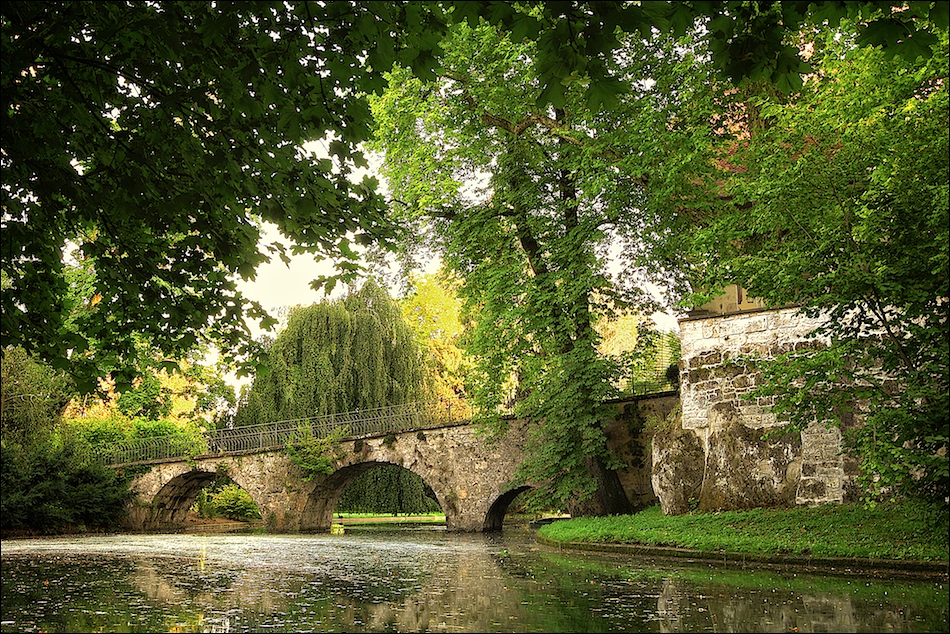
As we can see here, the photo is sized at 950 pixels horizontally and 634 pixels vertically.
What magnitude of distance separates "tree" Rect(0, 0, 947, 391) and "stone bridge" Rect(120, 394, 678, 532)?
41.0 feet

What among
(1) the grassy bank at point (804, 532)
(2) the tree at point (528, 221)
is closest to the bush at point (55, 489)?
(2) the tree at point (528, 221)

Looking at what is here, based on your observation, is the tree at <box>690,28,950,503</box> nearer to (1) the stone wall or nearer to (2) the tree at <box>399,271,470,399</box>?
(1) the stone wall

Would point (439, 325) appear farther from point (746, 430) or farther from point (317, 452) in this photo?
point (746, 430)

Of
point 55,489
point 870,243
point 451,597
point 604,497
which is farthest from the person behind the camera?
point 55,489

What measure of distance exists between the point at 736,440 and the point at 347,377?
1573 centimetres

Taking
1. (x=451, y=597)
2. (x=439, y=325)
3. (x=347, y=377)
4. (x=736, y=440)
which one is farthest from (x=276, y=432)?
(x=451, y=597)

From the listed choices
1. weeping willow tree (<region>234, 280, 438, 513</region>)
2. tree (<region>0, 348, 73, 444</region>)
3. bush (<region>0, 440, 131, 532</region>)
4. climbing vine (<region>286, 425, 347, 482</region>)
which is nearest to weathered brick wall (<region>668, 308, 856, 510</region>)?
climbing vine (<region>286, 425, 347, 482</region>)

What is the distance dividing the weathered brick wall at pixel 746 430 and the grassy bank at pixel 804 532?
52cm

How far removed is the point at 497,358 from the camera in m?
17.5

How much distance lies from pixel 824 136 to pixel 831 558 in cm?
516

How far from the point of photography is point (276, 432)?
27.5 metres

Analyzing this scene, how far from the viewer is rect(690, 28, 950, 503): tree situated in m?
9.20

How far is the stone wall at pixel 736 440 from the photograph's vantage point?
13523mm

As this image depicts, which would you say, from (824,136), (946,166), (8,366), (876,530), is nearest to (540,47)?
(946,166)
